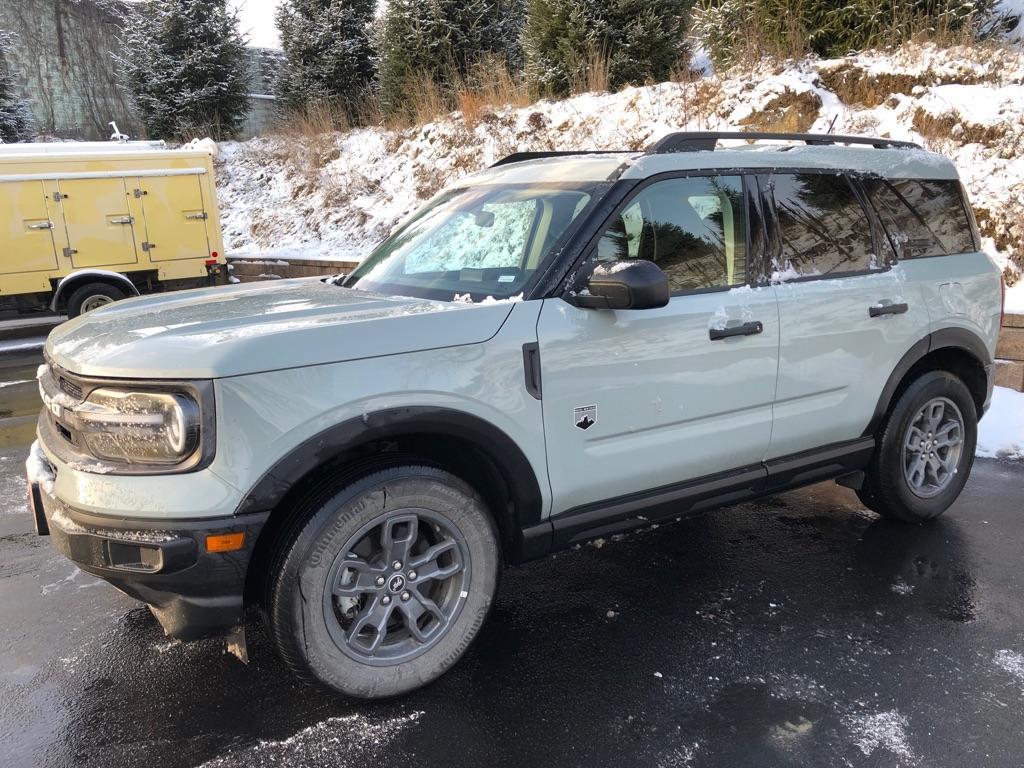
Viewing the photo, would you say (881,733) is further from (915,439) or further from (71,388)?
(71,388)

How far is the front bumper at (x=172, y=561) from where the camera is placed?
2.31m

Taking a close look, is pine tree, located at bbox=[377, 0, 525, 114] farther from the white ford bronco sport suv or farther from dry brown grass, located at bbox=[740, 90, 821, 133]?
the white ford bronco sport suv

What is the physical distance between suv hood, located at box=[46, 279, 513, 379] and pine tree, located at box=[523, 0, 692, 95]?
34.0 feet

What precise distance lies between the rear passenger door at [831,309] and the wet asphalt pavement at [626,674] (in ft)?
2.44

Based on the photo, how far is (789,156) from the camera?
364 cm

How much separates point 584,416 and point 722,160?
1.38 metres

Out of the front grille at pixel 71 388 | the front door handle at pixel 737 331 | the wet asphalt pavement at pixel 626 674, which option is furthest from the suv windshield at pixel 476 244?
the wet asphalt pavement at pixel 626 674

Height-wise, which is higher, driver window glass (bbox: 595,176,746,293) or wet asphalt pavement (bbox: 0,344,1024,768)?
driver window glass (bbox: 595,176,746,293)

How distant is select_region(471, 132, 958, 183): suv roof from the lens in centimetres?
326

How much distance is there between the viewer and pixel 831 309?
140 inches

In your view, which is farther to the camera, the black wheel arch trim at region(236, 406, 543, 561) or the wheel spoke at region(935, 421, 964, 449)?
the wheel spoke at region(935, 421, 964, 449)

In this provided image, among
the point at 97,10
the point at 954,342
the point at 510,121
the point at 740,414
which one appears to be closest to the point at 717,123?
the point at 510,121

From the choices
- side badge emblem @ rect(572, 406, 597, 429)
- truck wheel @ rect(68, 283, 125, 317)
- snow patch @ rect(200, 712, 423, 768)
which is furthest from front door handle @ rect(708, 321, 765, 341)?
truck wheel @ rect(68, 283, 125, 317)

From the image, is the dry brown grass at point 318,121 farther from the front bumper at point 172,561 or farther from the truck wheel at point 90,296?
the front bumper at point 172,561
